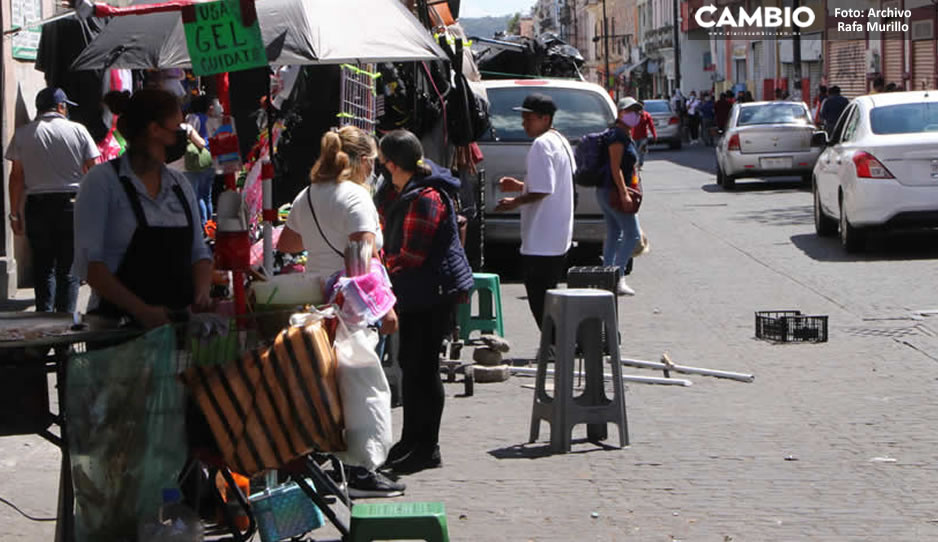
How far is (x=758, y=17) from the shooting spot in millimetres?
57250

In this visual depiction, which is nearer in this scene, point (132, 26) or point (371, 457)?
point (371, 457)

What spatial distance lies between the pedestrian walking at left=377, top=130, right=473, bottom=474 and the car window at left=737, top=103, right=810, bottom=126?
69.6 feet

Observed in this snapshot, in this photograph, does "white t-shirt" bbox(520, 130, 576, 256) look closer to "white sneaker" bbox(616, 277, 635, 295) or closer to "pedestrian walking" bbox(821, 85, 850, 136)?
"white sneaker" bbox(616, 277, 635, 295)

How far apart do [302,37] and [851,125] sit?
11396mm

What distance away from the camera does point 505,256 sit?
671 inches

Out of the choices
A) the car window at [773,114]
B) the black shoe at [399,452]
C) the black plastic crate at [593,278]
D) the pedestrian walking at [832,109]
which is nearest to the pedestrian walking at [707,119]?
the pedestrian walking at [832,109]

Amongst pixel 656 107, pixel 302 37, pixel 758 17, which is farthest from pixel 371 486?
pixel 758 17

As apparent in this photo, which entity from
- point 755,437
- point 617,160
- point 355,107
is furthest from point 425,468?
point 617,160

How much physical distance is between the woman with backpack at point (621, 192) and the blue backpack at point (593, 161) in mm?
50

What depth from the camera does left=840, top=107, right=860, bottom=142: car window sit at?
16.8 metres

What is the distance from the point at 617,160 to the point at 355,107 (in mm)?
3117

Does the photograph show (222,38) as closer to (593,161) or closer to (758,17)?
(593,161)

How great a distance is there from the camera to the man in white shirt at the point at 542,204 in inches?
393

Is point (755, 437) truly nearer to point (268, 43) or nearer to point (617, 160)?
point (268, 43)
